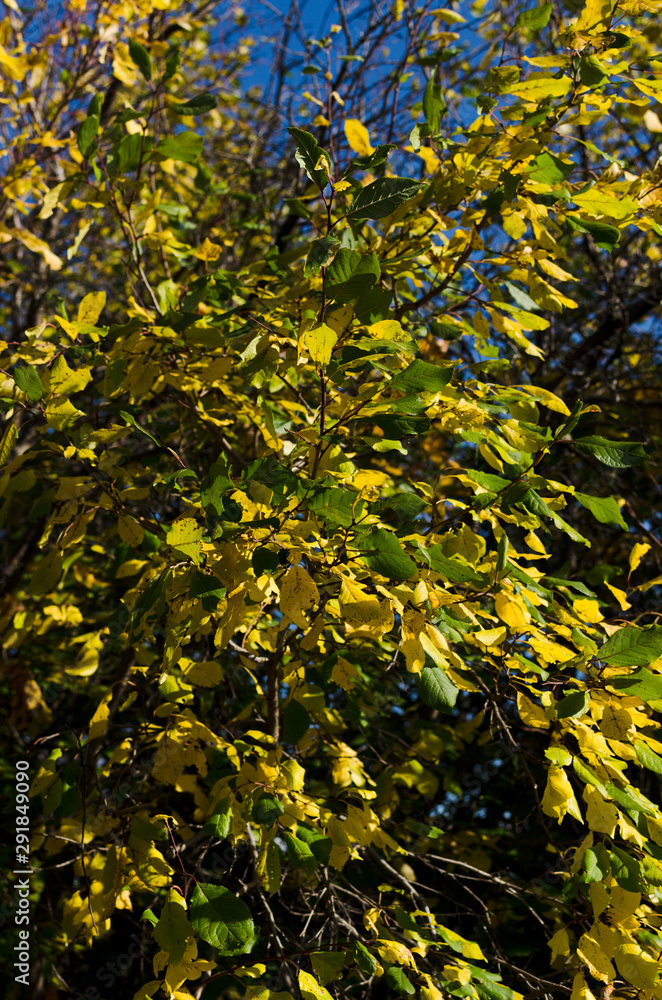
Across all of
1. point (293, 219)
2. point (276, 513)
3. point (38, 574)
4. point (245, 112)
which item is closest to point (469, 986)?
point (276, 513)

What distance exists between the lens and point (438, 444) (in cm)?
368

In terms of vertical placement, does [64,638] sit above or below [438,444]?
below

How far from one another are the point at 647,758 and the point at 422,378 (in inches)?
35.8

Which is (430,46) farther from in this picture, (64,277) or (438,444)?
(64,277)

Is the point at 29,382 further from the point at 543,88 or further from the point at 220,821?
the point at 543,88

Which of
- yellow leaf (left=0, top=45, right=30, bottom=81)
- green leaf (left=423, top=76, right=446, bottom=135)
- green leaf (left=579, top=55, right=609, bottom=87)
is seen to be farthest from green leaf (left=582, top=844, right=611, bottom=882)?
yellow leaf (left=0, top=45, right=30, bottom=81)

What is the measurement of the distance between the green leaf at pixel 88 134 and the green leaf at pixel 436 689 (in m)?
1.63

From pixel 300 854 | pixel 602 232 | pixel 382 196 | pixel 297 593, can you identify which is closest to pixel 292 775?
pixel 300 854

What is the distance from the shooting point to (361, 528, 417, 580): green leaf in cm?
117

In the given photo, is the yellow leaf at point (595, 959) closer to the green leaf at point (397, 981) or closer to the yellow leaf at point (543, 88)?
the green leaf at point (397, 981)

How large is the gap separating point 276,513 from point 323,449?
0.20 meters

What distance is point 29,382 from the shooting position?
56.3 inches

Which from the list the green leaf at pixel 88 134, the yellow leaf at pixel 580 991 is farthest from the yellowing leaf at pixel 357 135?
the yellow leaf at pixel 580 991

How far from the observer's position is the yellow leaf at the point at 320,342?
1.20 meters
